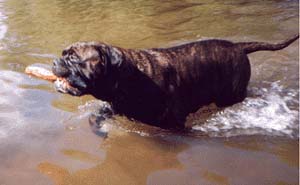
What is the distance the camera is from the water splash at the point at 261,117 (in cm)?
468

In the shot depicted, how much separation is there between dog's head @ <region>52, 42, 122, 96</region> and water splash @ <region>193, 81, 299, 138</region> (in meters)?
1.38

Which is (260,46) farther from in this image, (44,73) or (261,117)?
(44,73)

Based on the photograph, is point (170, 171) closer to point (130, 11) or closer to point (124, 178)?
point (124, 178)

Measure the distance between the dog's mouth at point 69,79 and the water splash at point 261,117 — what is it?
1514 mm

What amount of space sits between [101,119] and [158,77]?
35.7 inches

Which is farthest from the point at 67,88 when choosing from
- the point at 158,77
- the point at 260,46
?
the point at 260,46

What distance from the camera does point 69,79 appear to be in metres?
4.31

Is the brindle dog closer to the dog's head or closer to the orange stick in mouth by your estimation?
the dog's head

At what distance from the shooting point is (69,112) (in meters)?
5.15

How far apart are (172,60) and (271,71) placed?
7.58ft

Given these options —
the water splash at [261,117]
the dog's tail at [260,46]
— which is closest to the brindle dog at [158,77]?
the dog's tail at [260,46]

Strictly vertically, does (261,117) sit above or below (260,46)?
below

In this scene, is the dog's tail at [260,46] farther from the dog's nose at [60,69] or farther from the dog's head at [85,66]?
the dog's nose at [60,69]

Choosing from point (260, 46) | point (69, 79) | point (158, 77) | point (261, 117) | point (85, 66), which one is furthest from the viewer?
point (260, 46)
